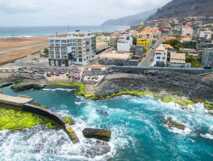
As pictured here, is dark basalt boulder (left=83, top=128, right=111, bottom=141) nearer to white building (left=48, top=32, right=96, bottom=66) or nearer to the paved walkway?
the paved walkway

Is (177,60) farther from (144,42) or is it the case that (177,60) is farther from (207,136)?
(207,136)

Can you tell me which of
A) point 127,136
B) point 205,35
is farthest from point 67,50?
point 205,35

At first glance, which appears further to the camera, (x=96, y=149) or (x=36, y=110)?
(x=36, y=110)

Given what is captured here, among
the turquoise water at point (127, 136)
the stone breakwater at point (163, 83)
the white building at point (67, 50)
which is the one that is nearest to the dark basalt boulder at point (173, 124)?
the turquoise water at point (127, 136)

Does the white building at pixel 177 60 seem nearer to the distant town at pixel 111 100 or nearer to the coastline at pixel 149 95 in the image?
the distant town at pixel 111 100

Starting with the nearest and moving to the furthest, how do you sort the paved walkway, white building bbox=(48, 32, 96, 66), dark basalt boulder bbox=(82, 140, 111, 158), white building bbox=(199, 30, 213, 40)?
dark basalt boulder bbox=(82, 140, 111, 158) < the paved walkway < white building bbox=(48, 32, 96, 66) < white building bbox=(199, 30, 213, 40)

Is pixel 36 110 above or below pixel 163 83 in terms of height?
below

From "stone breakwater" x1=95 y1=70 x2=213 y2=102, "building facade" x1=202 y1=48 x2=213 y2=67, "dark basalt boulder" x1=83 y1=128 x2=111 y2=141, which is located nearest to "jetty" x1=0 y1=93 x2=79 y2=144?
"dark basalt boulder" x1=83 y1=128 x2=111 y2=141
